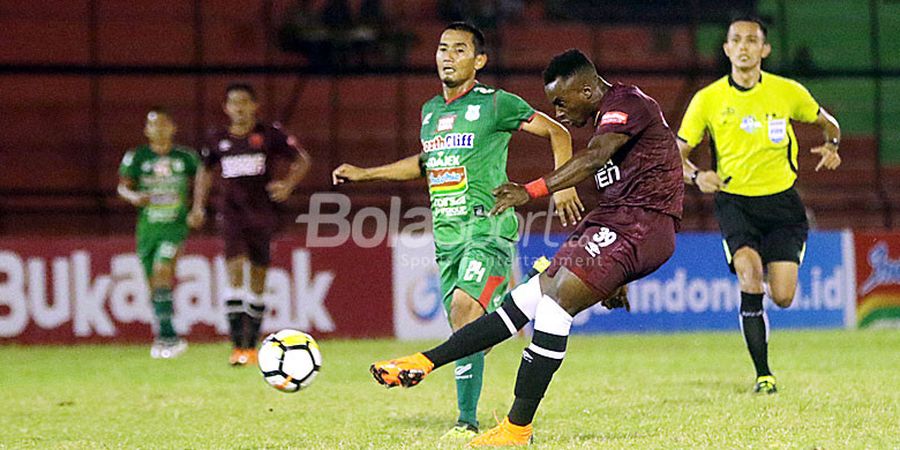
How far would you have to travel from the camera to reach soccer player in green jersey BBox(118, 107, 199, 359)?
1348 centimetres

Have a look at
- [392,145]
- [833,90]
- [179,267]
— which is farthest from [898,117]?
[179,267]

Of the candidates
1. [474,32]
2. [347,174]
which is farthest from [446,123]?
[347,174]

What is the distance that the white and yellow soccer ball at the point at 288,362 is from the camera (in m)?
6.68

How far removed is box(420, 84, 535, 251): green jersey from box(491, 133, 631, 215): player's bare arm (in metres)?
1.11

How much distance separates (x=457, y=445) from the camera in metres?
6.41

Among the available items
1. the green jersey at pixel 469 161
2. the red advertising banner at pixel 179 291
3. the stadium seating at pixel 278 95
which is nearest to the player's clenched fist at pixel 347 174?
the green jersey at pixel 469 161

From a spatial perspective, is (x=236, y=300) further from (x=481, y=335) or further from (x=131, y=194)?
(x=481, y=335)

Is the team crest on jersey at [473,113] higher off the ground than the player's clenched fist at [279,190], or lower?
higher

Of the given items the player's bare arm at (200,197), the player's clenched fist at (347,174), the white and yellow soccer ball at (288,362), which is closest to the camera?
the white and yellow soccer ball at (288,362)

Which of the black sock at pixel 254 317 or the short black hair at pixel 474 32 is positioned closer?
the short black hair at pixel 474 32

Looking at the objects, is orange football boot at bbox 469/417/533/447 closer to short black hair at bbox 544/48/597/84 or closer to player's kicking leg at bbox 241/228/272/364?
short black hair at bbox 544/48/597/84

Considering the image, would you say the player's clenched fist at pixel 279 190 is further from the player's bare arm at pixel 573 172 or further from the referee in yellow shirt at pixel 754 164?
the player's bare arm at pixel 573 172

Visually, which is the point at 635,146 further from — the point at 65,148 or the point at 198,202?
the point at 65,148

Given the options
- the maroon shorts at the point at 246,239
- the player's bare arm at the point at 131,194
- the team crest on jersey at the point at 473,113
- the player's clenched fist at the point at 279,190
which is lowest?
the maroon shorts at the point at 246,239
